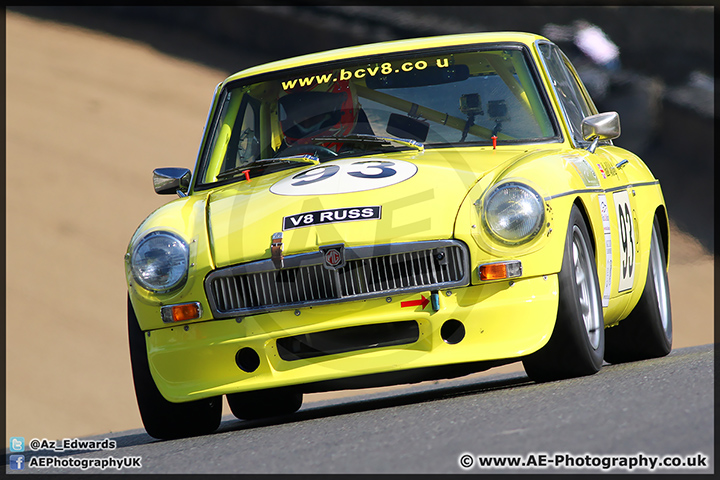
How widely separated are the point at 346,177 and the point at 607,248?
125 cm

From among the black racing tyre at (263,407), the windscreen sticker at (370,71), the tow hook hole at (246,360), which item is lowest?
the black racing tyre at (263,407)

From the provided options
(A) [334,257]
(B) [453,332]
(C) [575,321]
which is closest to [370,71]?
(A) [334,257]

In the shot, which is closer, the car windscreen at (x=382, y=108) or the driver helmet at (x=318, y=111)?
the car windscreen at (x=382, y=108)

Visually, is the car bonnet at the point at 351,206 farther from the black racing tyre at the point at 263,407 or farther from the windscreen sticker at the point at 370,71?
the black racing tyre at the point at 263,407

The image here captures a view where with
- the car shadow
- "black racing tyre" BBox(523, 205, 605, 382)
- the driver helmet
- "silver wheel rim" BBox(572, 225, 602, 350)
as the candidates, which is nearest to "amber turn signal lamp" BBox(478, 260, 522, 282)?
"black racing tyre" BBox(523, 205, 605, 382)

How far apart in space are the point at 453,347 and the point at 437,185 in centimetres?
68

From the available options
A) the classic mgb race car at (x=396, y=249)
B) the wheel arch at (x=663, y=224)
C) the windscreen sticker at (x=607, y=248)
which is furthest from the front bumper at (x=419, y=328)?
the wheel arch at (x=663, y=224)

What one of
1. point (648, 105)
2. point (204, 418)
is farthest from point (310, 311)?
point (648, 105)

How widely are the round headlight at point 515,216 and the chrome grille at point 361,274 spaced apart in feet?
0.52

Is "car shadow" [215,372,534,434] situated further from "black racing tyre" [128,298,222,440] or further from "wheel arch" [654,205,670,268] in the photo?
"wheel arch" [654,205,670,268]

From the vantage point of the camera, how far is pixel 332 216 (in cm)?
483

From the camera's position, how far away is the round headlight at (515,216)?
186 inches

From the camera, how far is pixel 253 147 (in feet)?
19.9

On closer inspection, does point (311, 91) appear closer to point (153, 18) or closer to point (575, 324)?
point (575, 324)
